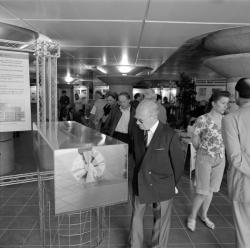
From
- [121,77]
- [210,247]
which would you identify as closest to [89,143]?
[210,247]

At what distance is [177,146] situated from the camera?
8.43ft

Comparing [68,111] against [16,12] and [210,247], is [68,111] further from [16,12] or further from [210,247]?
[210,247]

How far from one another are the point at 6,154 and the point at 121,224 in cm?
345

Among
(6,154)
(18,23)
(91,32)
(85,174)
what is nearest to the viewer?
(85,174)

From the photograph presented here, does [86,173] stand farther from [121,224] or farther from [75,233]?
[121,224]

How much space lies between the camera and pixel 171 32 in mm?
5008

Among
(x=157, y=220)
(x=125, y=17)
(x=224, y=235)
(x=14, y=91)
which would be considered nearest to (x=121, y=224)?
(x=157, y=220)

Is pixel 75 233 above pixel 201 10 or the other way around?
the other way around

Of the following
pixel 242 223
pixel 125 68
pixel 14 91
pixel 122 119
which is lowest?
pixel 242 223

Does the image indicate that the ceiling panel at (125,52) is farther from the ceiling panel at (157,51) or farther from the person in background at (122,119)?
the person in background at (122,119)

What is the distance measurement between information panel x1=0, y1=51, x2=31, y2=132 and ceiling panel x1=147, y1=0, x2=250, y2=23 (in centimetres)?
202

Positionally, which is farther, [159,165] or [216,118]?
[216,118]

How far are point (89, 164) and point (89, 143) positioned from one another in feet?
0.68

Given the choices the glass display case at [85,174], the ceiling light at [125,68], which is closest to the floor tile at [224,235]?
the glass display case at [85,174]
